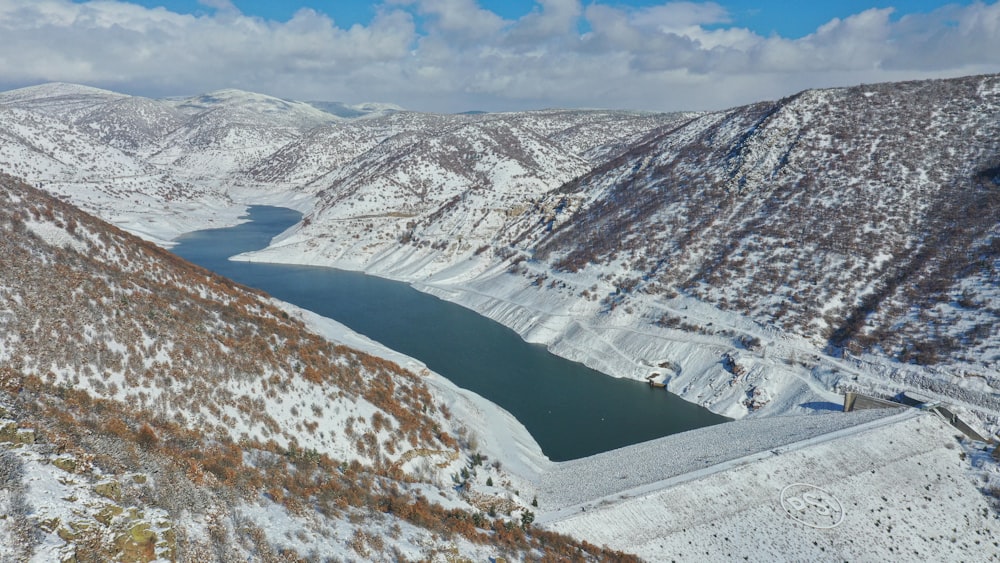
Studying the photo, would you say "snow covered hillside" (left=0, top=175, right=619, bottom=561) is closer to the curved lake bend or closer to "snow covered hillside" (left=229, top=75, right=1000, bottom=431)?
the curved lake bend

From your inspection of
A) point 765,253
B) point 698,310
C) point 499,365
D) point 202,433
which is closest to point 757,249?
point 765,253

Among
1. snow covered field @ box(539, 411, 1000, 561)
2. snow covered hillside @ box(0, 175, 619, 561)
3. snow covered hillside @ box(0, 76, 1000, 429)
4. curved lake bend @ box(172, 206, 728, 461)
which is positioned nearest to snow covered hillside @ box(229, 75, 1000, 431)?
snow covered hillside @ box(0, 76, 1000, 429)

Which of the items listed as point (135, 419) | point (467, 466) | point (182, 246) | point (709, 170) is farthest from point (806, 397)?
point (182, 246)

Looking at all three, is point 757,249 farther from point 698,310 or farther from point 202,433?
point 202,433

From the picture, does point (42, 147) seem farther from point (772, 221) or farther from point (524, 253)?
point (772, 221)

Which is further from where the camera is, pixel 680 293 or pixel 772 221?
pixel 772 221

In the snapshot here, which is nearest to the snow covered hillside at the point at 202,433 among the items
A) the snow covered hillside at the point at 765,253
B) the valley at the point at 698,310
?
the valley at the point at 698,310
